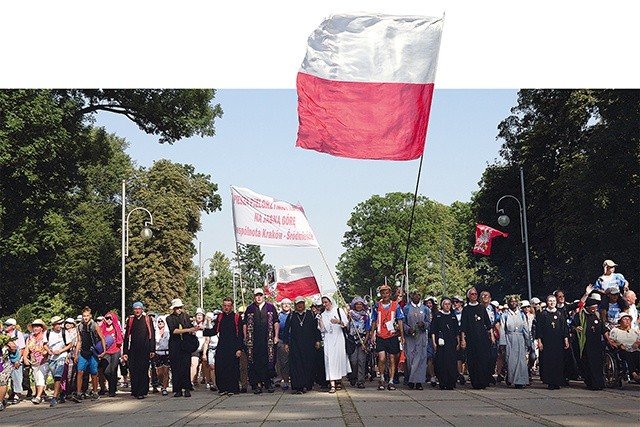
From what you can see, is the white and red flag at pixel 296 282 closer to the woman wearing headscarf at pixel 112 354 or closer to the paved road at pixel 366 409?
the woman wearing headscarf at pixel 112 354

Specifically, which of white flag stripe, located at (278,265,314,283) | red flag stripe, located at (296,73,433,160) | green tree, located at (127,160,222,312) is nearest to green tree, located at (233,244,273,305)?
green tree, located at (127,160,222,312)

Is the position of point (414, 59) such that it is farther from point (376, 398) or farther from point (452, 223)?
point (452, 223)

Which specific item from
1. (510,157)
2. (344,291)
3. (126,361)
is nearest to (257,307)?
(126,361)

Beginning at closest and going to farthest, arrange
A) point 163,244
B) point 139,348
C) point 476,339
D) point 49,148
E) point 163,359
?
point 476,339, point 139,348, point 163,359, point 49,148, point 163,244

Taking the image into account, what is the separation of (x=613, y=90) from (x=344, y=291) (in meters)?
89.4

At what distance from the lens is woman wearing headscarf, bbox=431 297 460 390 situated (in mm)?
17828

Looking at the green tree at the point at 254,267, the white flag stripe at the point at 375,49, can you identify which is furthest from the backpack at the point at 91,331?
the green tree at the point at 254,267

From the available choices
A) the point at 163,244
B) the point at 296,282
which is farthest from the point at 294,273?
the point at 163,244

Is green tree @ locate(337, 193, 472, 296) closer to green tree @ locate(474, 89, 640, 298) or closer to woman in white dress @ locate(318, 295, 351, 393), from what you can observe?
green tree @ locate(474, 89, 640, 298)

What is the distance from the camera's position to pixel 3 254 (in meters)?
33.7

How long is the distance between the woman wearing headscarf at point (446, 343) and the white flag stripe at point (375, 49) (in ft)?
23.7

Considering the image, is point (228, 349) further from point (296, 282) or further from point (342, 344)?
point (296, 282)

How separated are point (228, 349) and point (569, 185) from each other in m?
23.3

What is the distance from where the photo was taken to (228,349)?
732 inches
